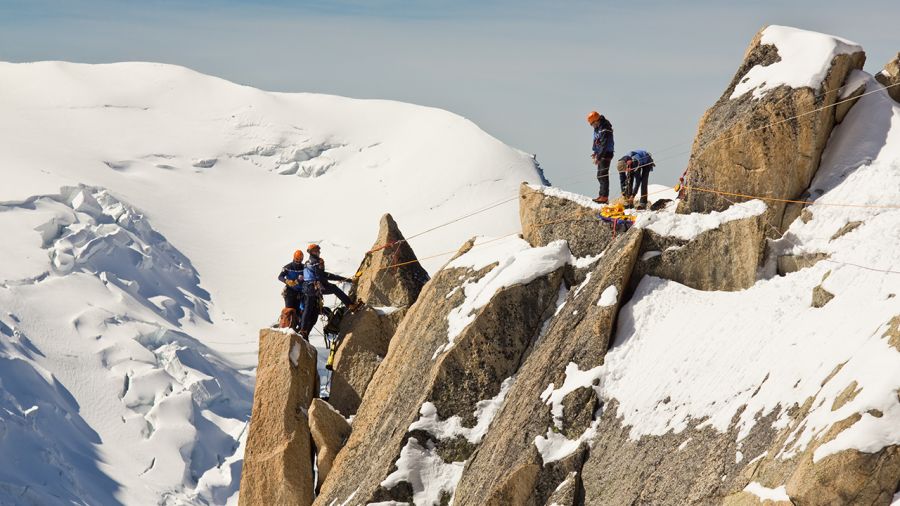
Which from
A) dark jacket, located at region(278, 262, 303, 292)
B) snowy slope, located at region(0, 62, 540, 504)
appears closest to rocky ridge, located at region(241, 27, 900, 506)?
dark jacket, located at region(278, 262, 303, 292)

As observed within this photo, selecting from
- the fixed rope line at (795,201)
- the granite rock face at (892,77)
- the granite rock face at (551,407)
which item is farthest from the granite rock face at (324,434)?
the granite rock face at (892,77)

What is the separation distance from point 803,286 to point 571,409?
3.87 m

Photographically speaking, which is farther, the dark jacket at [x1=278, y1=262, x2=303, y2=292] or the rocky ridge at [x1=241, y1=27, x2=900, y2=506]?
the dark jacket at [x1=278, y1=262, x2=303, y2=292]

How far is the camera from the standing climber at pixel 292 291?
23.0 metres

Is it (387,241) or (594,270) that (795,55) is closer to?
(594,270)

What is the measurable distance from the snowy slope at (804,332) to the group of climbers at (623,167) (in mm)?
3836

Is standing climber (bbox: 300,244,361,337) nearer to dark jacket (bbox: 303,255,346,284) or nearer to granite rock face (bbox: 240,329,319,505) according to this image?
dark jacket (bbox: 303,255,346,284)

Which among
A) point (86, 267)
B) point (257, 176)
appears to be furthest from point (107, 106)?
point (86, 267)

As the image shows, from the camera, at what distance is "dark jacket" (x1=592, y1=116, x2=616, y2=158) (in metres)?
22.1

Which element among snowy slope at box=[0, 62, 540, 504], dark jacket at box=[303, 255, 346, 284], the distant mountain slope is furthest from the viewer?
the distant mountain slope

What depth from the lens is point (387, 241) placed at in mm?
23766

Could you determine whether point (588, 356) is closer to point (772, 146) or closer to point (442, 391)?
point (442, 391)

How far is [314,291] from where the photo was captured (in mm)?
22750

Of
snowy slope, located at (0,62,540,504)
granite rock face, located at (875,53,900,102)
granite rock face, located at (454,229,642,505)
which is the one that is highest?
granite rock face, located at (875,53,900,102)
